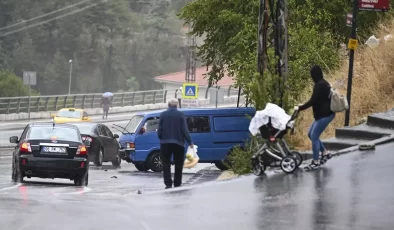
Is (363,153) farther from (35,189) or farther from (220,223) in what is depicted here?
(35,189)

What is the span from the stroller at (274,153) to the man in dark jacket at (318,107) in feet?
0.91

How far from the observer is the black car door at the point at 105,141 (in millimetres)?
33031

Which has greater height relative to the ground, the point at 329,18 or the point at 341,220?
the point at 329,18

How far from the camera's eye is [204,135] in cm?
2952

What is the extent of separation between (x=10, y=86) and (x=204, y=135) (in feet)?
216

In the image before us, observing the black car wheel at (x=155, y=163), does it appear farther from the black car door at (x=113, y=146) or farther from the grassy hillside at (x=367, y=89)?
the grassy hillside at (x=367, y=89)

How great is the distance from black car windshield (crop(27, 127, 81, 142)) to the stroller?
6709 mm

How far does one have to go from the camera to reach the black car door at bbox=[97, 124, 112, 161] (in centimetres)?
3303

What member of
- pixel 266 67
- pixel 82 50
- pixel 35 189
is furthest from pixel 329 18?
pixel 82 50

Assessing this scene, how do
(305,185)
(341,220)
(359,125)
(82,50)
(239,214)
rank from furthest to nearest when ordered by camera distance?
(82,50) → (359,125) → (305,185) → (239,214) → (341,220)

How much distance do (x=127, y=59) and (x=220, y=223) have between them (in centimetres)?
11024

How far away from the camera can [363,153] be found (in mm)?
16375

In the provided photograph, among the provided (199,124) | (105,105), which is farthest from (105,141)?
(105,105)

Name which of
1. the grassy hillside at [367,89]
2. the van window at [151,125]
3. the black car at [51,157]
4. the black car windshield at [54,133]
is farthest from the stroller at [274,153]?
the van window at [151,125]
